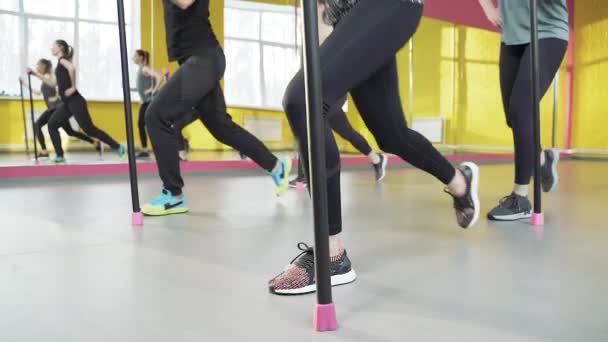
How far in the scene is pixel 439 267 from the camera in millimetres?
1387

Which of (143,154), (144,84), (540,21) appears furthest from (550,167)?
(144,84)

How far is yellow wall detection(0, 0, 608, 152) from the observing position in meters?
6.87

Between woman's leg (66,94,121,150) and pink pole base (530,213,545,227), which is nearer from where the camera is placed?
pink pole base (530,213,545,227)

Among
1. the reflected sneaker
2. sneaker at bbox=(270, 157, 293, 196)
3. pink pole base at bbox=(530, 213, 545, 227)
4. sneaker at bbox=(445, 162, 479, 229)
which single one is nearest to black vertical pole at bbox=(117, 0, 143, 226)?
sneaker at bbox=(270, 157, 293, 196)

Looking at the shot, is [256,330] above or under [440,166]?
under

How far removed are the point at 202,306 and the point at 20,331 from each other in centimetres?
31

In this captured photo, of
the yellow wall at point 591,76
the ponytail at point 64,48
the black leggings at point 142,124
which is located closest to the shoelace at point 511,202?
the ponytail at point 64,48

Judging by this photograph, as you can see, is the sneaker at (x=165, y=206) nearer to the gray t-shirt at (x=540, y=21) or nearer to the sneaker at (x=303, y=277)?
the sneaker at (x=303, y=277)

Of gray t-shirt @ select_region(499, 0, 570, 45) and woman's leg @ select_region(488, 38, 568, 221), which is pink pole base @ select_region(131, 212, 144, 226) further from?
gray t-shirt @ select_region(499, 0, 570, 45)

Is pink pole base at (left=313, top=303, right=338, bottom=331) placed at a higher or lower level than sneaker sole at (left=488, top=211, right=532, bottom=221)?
higher

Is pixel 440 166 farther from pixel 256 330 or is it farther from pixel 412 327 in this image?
pixel 256 330

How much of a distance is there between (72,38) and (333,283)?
20.9ft

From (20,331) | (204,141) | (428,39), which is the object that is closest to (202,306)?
(20,331)

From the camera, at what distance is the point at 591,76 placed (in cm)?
813
